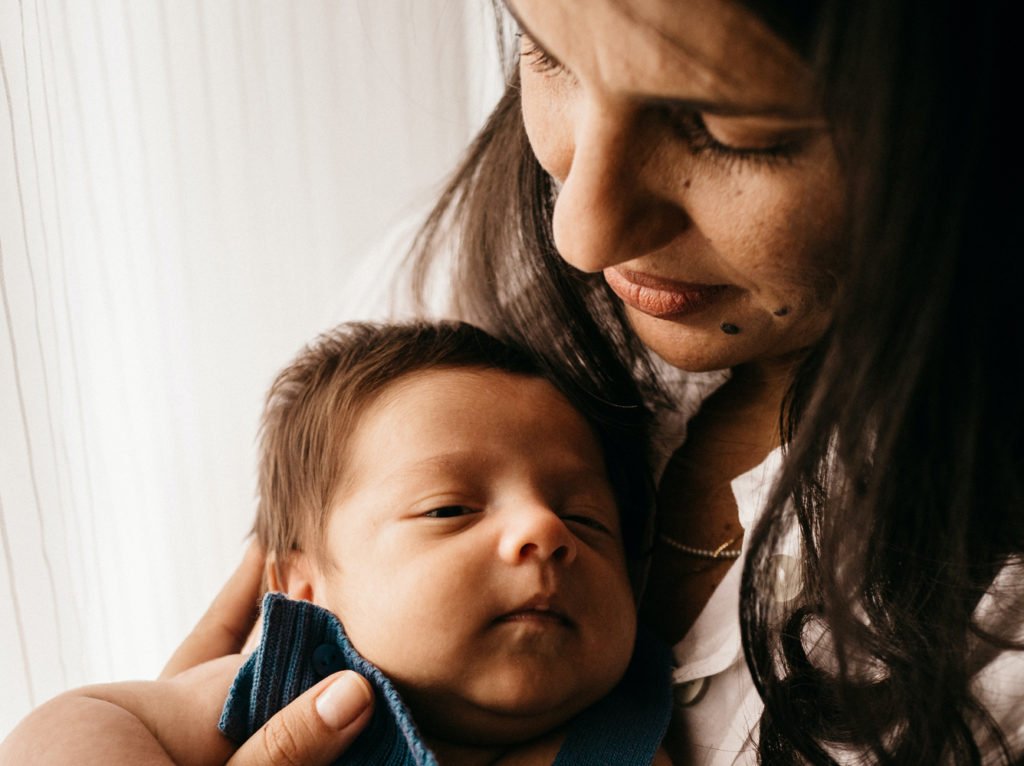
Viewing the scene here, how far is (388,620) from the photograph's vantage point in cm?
90

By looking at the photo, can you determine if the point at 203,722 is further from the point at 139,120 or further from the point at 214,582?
the point at 139,120

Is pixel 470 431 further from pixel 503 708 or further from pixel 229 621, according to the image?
pixel 229 621

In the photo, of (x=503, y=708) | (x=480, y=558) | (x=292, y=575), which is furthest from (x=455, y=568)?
(x=292, y=575)

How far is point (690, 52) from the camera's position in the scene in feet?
2.01

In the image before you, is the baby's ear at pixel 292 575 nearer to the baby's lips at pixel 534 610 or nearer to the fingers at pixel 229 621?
the fingers at pixel 229 621

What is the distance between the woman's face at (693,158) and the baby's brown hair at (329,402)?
0.88 ft

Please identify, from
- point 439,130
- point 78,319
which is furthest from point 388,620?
point 439,130

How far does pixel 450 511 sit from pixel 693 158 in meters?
0.42

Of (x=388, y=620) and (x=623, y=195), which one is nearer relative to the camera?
(x=623, y=195)

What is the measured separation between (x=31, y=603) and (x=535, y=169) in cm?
75

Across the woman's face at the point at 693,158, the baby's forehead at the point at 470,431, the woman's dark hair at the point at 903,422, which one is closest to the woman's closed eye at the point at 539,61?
the woman's face at the point at 693,158

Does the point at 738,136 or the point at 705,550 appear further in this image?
the point at 705,550

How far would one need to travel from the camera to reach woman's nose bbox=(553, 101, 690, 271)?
0.68m

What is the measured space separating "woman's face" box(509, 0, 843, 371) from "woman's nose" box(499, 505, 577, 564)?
0.70 feet
